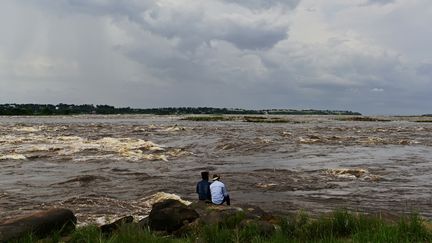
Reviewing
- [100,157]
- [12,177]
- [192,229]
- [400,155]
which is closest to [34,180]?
[12,177]

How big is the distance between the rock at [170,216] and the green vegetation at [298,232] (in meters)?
0.65

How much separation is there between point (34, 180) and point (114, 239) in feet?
65.9

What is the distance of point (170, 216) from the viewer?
41.1 ft

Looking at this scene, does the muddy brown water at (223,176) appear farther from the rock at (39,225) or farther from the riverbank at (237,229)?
the riverbank at (237,229)

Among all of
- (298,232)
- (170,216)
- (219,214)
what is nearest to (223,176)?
(219,214)

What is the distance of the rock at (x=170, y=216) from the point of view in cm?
1238

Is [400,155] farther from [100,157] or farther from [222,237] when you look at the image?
[222,237]

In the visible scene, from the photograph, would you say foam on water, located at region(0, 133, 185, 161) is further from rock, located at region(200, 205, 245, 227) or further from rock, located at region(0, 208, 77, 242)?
rock, located at region(0, 208, 77, 242)

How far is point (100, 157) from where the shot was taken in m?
38.3

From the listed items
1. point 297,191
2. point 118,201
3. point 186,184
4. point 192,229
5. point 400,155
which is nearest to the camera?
point 192,229

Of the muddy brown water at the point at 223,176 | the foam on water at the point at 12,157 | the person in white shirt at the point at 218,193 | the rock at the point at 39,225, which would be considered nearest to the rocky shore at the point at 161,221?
the rock at the point at 39,225

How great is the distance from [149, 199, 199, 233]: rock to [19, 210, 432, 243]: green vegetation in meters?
0.65

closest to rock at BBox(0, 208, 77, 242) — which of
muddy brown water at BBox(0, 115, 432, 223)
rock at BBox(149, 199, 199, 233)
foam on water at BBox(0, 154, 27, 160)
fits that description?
rock at BBox(149, 199, 199, 233)

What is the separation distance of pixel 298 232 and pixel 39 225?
6264 mm
